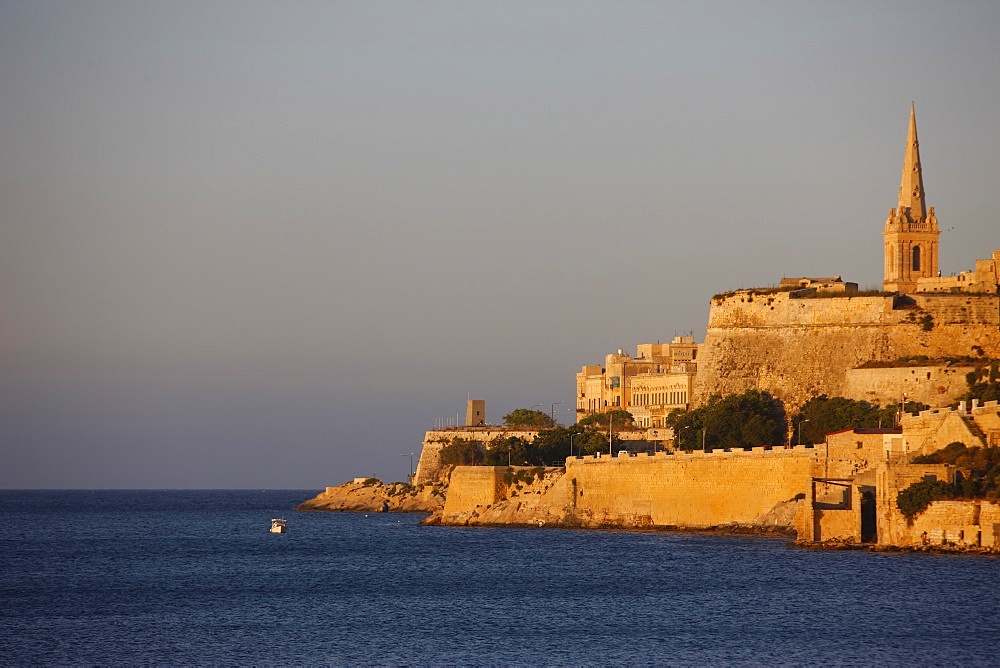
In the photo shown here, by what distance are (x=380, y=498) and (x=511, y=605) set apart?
54.1m

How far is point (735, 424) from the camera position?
222ft

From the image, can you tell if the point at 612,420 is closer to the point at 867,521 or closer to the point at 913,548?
the point at 867,521

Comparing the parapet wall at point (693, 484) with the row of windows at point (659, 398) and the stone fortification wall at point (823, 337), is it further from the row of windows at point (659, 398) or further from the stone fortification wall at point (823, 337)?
the row of windows at point (659, 398)

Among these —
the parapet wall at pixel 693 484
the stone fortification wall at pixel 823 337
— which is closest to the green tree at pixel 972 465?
the parapet wall at pixel 693 484

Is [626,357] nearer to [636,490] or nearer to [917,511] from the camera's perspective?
[636,490]

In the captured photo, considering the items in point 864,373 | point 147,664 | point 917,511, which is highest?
point 864,373

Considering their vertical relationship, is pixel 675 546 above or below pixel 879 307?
below

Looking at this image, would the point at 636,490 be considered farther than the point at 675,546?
Yes

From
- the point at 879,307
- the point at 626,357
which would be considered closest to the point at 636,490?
the point at 879,307

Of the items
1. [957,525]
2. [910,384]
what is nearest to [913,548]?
[957,525]

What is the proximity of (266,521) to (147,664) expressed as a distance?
199 ft

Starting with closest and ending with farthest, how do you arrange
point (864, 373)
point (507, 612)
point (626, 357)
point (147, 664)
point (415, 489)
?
point (147, 664) → point (507, 612) → point (864, 373) → point (415, 489) → point (626, 357)

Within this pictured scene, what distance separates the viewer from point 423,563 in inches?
2112

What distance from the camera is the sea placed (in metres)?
32.9
